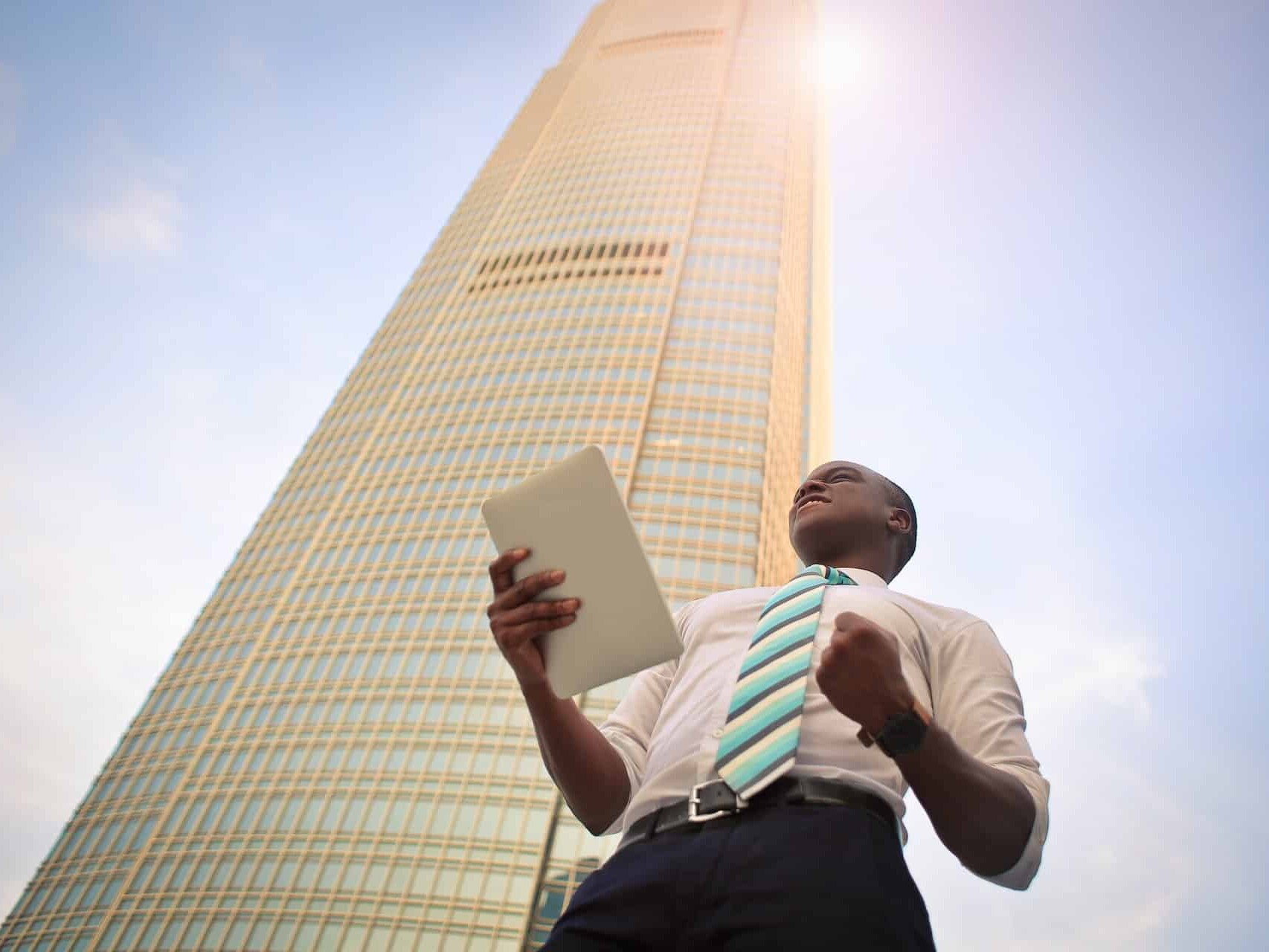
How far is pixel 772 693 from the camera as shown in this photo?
2.11 meters

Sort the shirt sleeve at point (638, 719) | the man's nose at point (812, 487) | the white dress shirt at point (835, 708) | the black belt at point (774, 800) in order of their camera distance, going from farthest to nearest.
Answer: the man's nose at point (812, 487) → the shirt sleeve at point (638, 719) → the white dress shirt at point (835, 708) → the black belt at point (774, 800)

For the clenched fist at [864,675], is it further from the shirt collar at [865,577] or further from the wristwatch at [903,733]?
the shirt collar at [865,577]

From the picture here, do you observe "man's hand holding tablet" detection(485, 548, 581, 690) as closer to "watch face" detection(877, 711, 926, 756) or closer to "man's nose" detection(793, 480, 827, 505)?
"watch face" detection(877, 711, 926, 756)

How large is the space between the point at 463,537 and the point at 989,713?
48081 millimetres

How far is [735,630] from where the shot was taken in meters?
2.61

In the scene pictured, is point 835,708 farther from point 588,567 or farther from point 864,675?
point 588,567

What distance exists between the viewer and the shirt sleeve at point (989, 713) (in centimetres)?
194

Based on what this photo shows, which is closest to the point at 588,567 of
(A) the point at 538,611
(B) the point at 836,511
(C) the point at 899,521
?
(A) the point at 538,611

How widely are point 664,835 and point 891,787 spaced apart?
552mm

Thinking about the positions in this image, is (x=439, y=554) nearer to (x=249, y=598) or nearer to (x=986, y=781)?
(x=249, y=598)

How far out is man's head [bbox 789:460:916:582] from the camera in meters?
3.06

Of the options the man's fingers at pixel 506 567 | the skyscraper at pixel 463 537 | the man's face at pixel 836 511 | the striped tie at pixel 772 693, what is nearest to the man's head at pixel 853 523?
the man's face at pixel 836 511

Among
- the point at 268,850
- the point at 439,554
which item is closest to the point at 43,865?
the point at 268,850

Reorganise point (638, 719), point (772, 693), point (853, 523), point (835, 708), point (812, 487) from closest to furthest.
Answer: point (835, 708) → point (772, 693) → point (638, 719) → point (853, 523) → point (812, 487)
